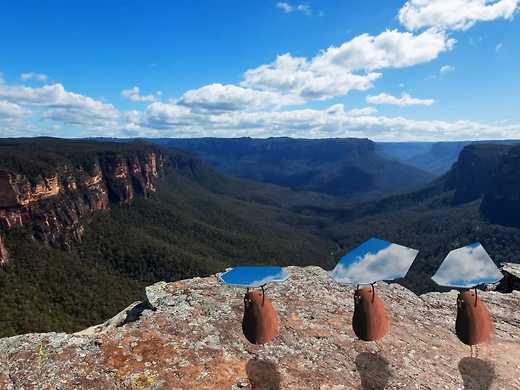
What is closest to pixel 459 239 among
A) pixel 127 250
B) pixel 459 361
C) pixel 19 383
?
pixel 127 250

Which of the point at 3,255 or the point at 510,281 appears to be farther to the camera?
the point at 3,255

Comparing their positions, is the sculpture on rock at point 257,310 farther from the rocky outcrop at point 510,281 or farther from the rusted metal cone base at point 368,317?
the rocky outcrop at point 510,281

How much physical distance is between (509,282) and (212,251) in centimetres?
9228

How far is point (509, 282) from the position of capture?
2109cm

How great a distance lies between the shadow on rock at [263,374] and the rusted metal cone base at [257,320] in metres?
0.75

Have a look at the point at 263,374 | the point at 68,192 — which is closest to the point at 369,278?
the point at 263,374

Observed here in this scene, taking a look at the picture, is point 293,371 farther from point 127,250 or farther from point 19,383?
point 127,250

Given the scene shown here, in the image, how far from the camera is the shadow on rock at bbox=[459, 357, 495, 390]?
12477 millimetres

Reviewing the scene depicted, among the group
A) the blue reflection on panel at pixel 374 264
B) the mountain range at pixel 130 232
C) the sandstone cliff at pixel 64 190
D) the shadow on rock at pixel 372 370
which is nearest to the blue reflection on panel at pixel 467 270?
the blue reflection on panel at pixel 374 264

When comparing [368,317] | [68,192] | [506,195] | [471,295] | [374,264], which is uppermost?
[374,264]

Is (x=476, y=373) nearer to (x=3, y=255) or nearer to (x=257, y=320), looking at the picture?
(x=257, y=320)

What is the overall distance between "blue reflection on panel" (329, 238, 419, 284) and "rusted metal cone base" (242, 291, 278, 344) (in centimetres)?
231

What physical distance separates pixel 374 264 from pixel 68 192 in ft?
341

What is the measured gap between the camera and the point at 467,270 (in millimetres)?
13000
